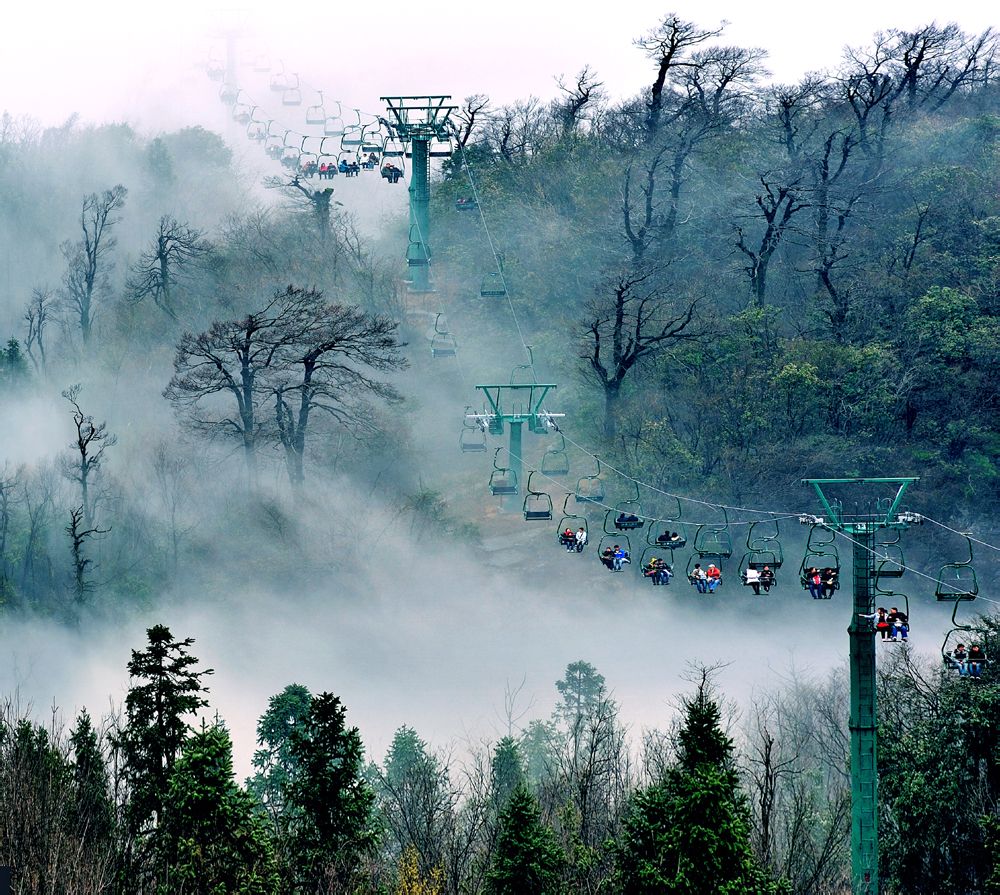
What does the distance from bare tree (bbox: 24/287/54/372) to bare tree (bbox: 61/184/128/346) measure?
57.8 inches

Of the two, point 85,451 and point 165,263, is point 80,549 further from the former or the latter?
point 165,263

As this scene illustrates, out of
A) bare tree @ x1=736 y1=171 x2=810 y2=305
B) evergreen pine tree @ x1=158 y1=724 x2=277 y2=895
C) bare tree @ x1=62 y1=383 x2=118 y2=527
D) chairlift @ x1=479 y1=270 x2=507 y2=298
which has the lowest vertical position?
evergreen pine tree @ x1=158 y1=724 x2=277 y2=895

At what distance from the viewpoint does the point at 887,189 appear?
328 ft

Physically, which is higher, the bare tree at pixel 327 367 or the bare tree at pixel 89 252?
the bare tree at pixel 89 252

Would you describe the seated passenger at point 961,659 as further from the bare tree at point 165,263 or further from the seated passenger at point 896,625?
the bare tree at point 165,263

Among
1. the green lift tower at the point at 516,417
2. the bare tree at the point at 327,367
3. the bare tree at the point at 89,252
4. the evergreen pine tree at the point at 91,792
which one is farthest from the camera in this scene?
the bare tree at the point at 89,252

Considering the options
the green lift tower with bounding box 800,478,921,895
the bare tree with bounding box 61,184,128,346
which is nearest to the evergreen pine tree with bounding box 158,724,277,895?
the green lift tower with bounding box 800,478,921,895

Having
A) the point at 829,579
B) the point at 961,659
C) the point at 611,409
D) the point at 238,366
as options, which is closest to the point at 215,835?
the point at 829,579

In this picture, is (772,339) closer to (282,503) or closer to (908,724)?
(282,503)

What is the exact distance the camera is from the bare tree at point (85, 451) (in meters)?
94.4

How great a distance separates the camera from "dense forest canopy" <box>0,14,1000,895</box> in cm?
7981

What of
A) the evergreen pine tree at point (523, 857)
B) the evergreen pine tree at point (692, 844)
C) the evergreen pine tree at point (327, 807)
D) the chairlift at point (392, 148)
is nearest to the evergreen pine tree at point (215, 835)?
the evergreen pine tree at point (327, 807)

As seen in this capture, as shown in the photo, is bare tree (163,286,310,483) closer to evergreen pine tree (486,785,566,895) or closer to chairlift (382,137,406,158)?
chairlift (382,137,406,158)

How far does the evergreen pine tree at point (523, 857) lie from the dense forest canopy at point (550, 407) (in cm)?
546
